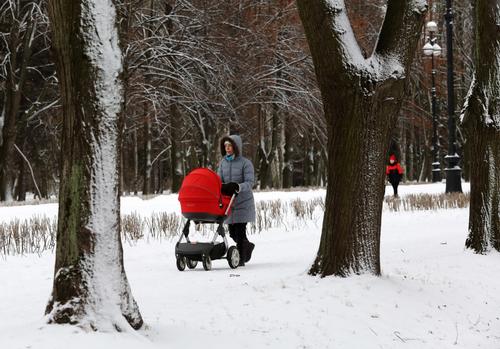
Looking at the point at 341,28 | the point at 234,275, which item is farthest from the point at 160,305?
the point at 341,28

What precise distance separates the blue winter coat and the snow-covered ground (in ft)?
2.25

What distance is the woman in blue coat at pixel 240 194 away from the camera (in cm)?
926

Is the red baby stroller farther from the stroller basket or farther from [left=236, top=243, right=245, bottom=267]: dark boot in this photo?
[left=236, top=243, right=245, bottom=267]: dark boot

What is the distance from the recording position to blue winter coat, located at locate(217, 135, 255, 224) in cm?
926

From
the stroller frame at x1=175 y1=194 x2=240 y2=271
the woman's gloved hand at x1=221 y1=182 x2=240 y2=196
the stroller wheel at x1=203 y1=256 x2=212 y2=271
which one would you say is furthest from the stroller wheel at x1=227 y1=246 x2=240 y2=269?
the woman's gloved hand at x1=221 y1=182 x2=240 y2=196

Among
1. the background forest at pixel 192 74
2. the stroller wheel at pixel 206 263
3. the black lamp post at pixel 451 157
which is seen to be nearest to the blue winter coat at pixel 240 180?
the stroller wheel at pixel 206 263

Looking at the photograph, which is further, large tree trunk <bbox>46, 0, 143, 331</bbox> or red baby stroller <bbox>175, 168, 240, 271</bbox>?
red baby stroller <bbox>175, 168, 240, 271</bbox>

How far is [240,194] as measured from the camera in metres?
9.27

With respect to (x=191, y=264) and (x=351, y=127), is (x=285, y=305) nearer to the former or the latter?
(x=351, y=127)

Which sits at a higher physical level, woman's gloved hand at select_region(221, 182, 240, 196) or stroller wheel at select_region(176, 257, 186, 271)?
woman's gloved hand at select_region(221, 182, 240, 196)

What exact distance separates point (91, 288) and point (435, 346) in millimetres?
2754

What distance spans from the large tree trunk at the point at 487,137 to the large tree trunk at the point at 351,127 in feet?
10.7

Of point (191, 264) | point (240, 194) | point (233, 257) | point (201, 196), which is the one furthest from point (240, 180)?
point (191, 264)

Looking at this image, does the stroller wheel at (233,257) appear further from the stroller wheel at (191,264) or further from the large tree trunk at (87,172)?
the large tree trunk at (87,172)
